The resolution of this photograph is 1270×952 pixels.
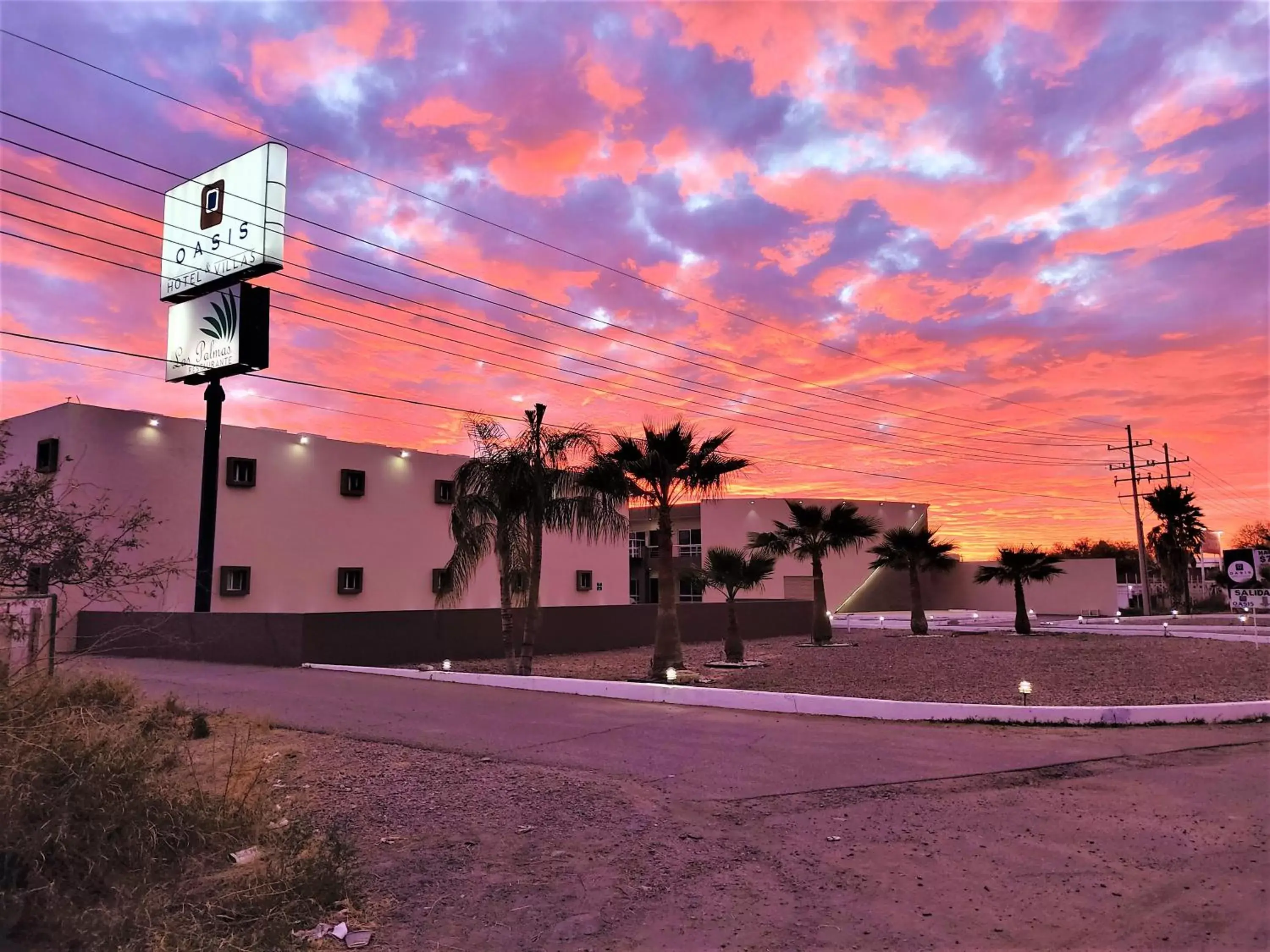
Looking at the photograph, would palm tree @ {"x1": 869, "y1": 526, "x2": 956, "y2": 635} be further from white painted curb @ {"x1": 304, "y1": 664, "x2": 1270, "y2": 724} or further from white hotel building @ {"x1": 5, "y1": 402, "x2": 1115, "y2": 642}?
white painted curb @ {"x1": 304, "y1": 664, "x2": 1270, "y2": 724}

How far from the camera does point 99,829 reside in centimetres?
484

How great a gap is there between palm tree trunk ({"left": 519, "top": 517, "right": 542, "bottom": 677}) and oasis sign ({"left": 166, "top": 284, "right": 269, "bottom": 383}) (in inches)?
507

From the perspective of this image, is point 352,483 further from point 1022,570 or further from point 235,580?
point 1022,570

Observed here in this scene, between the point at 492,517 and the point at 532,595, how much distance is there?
1.88 meters

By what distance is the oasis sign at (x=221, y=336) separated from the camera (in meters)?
25.1

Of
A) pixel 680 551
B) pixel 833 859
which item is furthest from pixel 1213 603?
pixel 833 859

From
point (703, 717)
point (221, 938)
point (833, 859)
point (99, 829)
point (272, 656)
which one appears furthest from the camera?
point (272, 656)

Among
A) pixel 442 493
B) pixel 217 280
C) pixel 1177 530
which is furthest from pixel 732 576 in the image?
pixel 1177 530

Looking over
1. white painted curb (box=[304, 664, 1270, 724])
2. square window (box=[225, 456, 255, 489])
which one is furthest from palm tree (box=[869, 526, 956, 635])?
square window (box=[225, 456, 255, 489])

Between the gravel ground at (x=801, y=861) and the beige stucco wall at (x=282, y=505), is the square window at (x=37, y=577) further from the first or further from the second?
the beige stucco wall at (x=282, y=505)

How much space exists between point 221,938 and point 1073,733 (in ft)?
32.2

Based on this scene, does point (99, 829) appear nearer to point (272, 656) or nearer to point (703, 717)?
point (703, 717)

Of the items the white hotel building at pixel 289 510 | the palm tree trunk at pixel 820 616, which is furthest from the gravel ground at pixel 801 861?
the palm tree trunk at pixel 820 616

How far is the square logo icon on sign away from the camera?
2619 cm
